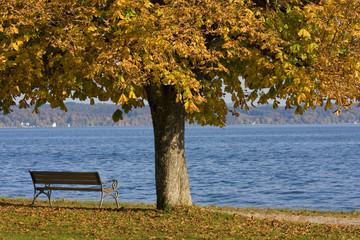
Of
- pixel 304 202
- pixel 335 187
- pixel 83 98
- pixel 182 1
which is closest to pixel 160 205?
pixel 83 98

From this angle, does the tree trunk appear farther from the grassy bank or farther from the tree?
the tree

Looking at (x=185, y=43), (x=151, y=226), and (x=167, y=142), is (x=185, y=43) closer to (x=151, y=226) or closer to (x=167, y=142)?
(x=167, y=142)

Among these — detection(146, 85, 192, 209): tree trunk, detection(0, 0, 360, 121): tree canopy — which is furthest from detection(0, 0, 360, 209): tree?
detection(146, 85, 192, 209): tree trunk

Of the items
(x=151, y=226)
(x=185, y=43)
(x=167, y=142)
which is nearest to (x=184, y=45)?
(x=185, y=43)

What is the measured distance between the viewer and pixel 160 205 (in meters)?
13.4

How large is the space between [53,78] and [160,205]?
4309 mm

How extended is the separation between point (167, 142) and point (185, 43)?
12.2 feet

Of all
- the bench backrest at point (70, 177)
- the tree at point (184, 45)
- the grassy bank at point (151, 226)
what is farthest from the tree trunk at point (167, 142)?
the bench backrest at point (70, 177)

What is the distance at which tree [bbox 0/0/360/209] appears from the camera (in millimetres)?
10094

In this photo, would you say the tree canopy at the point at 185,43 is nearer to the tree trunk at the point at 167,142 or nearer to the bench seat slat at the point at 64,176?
the tree trunk at the point at 167,142

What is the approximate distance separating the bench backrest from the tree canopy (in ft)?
10.7

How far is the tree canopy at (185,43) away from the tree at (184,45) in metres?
0.02

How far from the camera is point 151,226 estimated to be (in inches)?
458

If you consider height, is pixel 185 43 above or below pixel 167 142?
above
